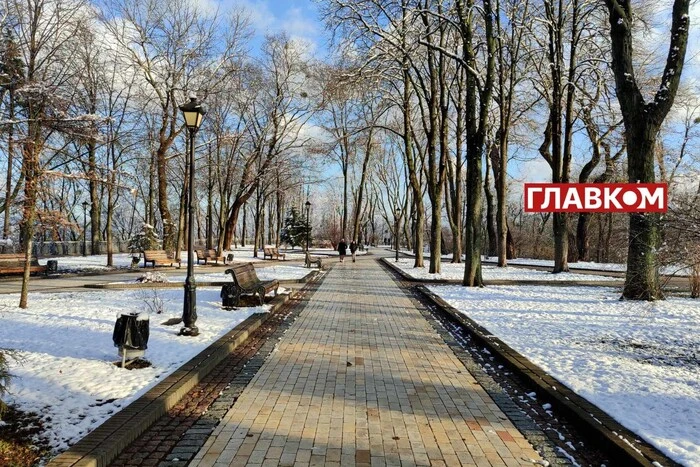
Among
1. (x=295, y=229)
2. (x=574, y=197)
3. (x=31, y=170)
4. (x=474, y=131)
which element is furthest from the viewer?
(x=295, y=229)

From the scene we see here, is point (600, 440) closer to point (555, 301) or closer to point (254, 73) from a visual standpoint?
point (555, 301)

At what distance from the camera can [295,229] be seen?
178 ft

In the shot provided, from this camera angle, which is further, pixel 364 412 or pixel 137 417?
pixel 364 412

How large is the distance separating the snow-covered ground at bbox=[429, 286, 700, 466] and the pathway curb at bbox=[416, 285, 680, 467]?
0.34 ft

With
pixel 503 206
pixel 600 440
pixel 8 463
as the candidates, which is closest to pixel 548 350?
pixel 600 440

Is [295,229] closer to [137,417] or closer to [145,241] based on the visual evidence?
[145,241]

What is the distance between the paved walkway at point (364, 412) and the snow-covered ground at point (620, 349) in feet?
3.47

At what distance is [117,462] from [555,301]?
10.9 metres

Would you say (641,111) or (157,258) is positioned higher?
(641,111)

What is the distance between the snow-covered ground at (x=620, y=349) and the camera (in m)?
4.15

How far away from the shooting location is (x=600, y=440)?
12.5 feet

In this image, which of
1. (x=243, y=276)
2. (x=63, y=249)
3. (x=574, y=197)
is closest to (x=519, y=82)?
(x=574, y=197)

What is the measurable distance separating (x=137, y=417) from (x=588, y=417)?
3.84 meters

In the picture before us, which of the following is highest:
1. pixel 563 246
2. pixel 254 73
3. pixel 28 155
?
pixel 254 73
